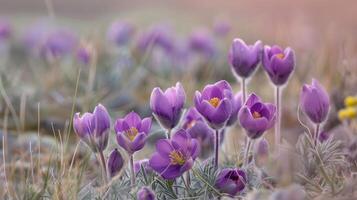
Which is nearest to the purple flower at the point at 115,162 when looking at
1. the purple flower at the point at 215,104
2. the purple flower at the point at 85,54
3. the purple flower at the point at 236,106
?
the purple flower at the point at 215,104

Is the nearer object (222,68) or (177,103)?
(177,103)

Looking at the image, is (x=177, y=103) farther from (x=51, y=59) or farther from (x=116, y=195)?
(x=51, y=59)

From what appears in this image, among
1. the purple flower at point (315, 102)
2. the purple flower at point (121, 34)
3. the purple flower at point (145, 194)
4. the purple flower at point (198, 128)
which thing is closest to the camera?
the purple flower at point (145, 194)

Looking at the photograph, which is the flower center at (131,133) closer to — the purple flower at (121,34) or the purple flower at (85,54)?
the purple flower at (85,54)

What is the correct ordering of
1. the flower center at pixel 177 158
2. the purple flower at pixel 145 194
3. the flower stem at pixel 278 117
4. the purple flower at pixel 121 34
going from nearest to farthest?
the purple flower at pixel 145 194 → the flower center at pixel 177 158 → the flower stem at pixel 278 117 → the purple flower at pixel 121 34

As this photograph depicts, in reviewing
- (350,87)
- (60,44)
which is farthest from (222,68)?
(350,87)

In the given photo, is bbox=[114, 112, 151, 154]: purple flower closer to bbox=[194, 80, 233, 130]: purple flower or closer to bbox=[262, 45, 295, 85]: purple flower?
bbox=[194, 80, 233, 130]: purple flower

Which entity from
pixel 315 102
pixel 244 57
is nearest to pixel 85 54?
pixel 244 57

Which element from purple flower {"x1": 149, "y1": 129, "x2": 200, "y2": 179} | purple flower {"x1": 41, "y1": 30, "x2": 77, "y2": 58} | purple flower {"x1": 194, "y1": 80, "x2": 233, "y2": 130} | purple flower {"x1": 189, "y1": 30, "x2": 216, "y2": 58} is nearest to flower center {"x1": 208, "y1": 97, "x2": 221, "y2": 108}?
purple flower {"x1": 194, "y1": 80, "x2": 233, "y2": 130}
